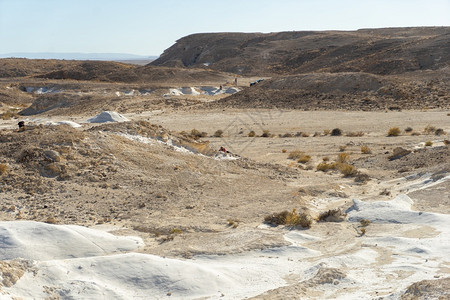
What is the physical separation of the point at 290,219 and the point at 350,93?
1162 inches

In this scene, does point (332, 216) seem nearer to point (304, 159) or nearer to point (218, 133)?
point (304, 159)

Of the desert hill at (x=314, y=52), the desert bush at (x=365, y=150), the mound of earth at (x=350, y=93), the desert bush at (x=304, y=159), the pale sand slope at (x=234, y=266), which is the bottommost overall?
the desert bush at (x=304, y=159)

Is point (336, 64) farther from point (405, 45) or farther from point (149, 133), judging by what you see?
point (149, 133)

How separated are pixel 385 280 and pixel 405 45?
5378 cm

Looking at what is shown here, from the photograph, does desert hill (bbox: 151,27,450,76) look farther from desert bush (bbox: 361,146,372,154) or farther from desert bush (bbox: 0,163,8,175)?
desert bush (bbox: 0,163,8,175)

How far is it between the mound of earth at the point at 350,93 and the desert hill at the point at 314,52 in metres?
8.29

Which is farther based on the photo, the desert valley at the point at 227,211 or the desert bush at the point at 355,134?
the desert bush at the point at 355,134

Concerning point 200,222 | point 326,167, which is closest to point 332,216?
point 200,222

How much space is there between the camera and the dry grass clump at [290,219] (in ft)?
39.1

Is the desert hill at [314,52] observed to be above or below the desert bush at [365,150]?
above

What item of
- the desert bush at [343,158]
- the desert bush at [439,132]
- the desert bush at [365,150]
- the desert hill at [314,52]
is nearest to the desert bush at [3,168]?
the desert bush at [343,158]

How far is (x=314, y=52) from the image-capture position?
78.1 meters

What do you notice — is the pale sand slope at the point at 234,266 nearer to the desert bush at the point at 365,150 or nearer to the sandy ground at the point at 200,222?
the sandy ground at the point at 200,222

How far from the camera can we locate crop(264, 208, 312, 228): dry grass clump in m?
11.9
